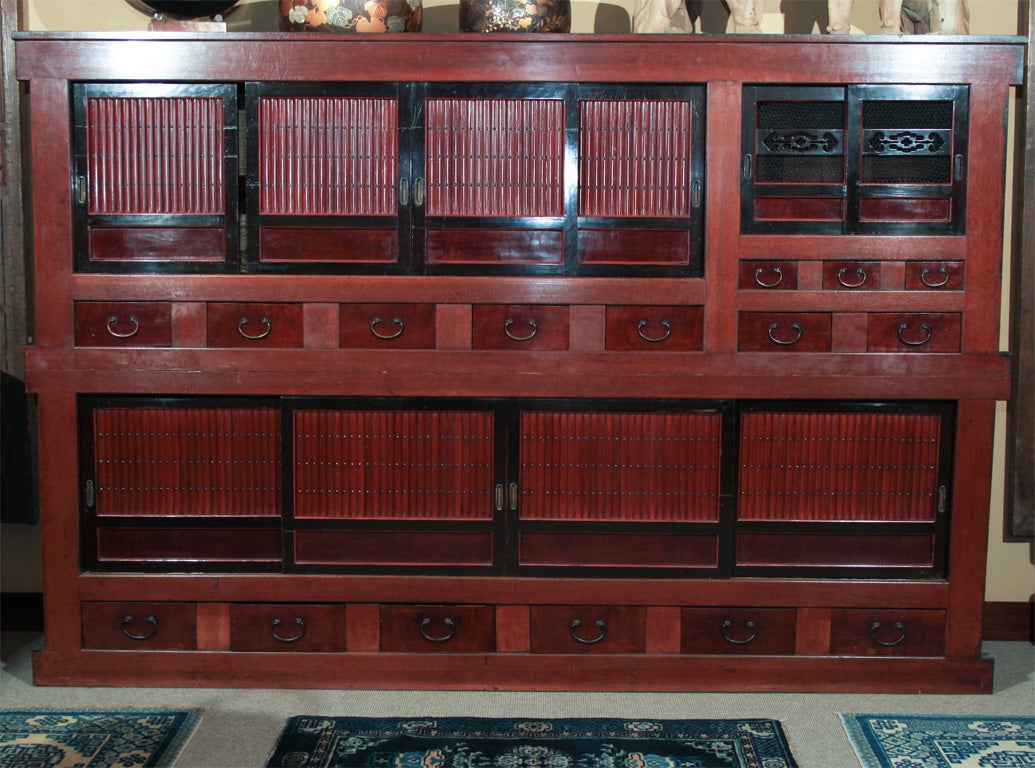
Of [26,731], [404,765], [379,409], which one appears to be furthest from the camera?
[379,409]

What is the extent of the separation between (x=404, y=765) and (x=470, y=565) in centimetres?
63

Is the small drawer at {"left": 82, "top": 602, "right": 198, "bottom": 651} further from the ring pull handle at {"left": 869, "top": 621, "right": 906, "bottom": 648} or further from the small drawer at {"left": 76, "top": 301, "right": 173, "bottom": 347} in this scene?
the ring pull handle at {"left": 869, "top": 621, "right": 906, "bottom": 648}

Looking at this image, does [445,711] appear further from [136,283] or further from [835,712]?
[136,283]

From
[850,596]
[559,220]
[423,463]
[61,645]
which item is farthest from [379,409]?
[850,596]

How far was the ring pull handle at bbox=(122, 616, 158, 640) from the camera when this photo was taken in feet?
9.75

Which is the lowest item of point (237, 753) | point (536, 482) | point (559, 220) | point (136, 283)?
point (237, 753)

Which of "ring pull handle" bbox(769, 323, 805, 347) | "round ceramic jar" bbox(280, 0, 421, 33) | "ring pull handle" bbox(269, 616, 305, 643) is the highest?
"round ceramic jar" bbox(280, 0, 421, 33)

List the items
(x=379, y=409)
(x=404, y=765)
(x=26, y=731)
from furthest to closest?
(x=379, y=409) < (x=26, y=731) < (x=404, y=765)

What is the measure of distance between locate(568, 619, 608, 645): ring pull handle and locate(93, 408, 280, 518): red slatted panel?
37.2 inches

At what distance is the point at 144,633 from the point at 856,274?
7.71 ft

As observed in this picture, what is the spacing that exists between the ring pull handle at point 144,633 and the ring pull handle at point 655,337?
5.51ft

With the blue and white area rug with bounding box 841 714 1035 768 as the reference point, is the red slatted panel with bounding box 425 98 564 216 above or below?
above

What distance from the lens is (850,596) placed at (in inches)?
116

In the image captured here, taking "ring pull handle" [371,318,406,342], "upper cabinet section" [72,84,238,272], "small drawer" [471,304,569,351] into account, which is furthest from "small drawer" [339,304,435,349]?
"upper cabinet section" [72,84,238,272]
